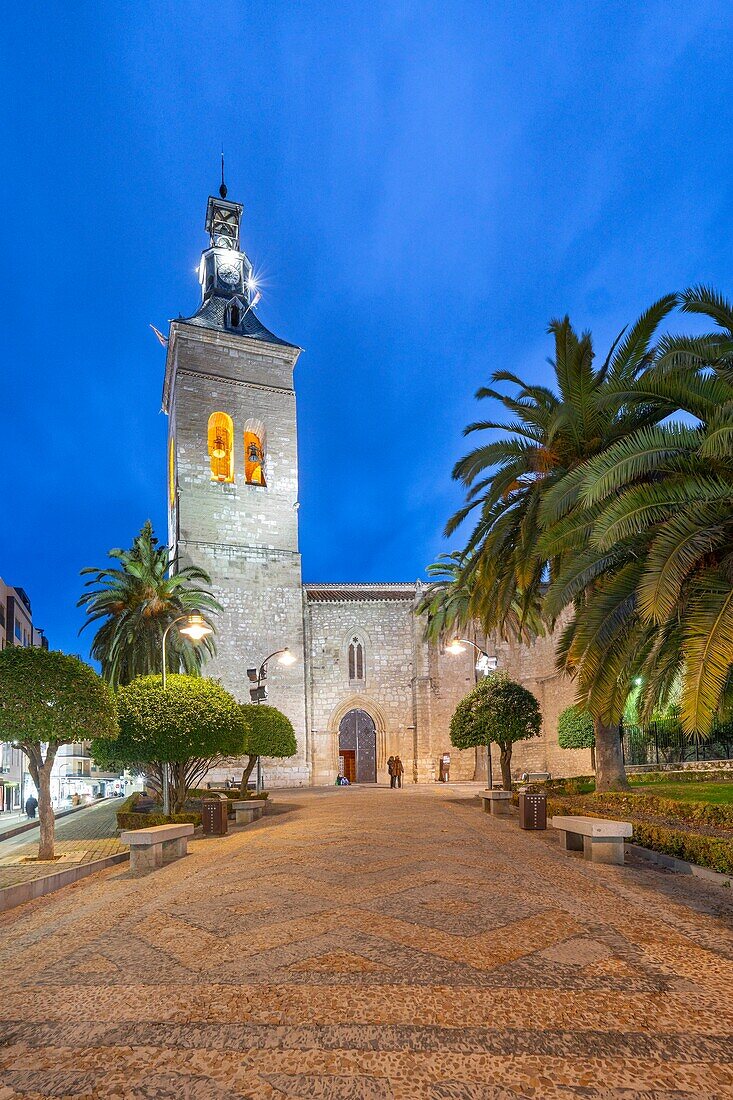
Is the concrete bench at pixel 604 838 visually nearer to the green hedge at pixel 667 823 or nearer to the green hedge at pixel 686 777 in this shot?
the green hedge at pixel 667 823

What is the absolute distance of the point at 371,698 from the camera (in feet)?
118

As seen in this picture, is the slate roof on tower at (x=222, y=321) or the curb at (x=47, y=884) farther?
the slate roof on tower at (x=222, y=321)

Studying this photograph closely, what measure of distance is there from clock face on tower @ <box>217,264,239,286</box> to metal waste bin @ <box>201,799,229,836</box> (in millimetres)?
31415

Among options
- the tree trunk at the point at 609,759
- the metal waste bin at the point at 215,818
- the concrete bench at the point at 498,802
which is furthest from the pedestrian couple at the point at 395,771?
the metal waste bin at the point at 215,818

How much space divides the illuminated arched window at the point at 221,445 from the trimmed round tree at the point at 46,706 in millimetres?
23201

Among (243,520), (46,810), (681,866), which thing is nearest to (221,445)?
(243,520)

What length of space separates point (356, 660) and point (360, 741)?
406 cm

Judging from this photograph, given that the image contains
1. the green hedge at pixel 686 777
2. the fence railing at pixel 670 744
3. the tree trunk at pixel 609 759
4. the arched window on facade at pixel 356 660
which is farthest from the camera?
the arched window on facade at pixel 356 660

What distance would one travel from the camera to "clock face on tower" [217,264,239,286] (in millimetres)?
39500

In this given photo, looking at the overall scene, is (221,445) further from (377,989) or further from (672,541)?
(377,989)

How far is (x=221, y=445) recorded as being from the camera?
3522 cm

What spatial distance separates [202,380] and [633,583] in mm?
28190

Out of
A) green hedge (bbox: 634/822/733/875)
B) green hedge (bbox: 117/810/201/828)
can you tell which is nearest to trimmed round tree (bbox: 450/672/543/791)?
green hedge (bbox: 117/810/201/828)

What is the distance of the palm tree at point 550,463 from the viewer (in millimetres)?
12625
